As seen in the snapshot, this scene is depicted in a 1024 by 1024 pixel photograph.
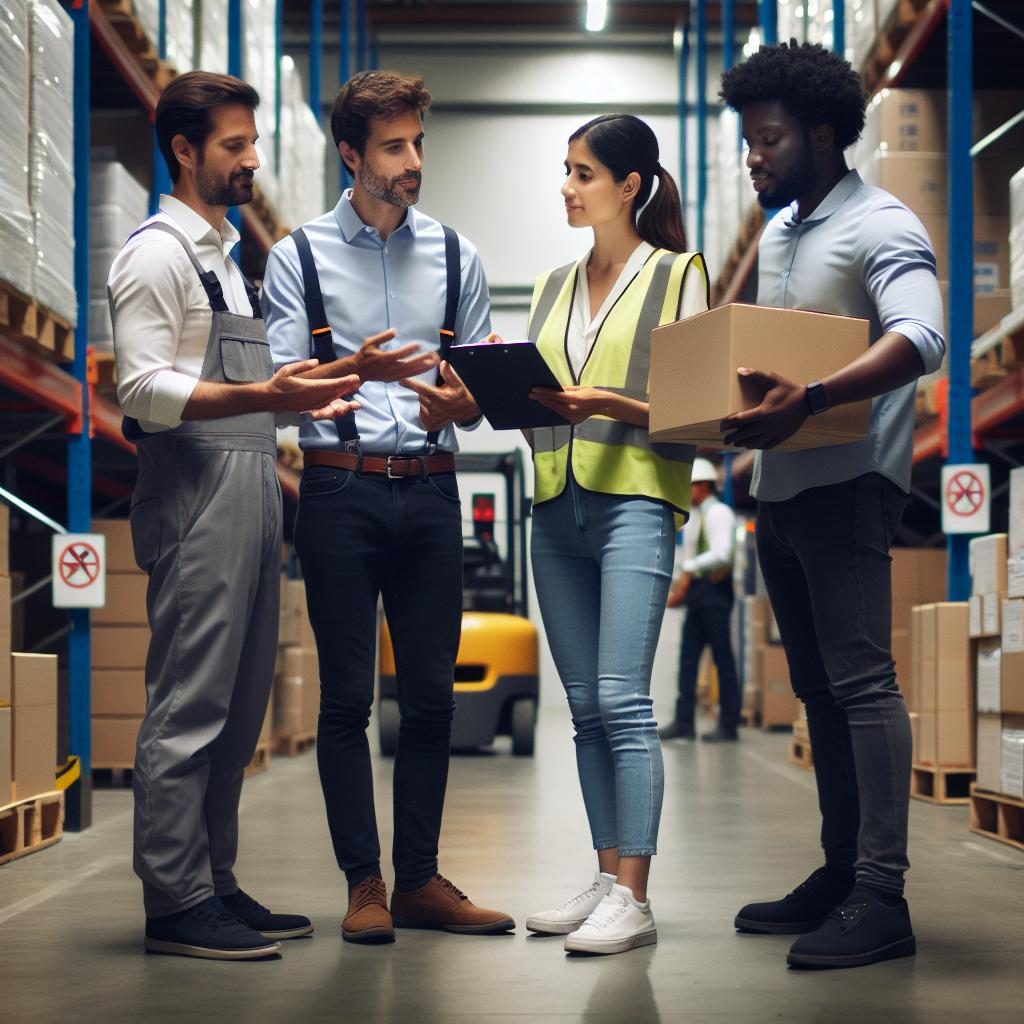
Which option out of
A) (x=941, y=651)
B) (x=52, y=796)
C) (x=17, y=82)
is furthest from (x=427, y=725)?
(x=941, y=651)

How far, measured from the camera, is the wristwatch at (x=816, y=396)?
9.91 feet

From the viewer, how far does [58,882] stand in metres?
4.64

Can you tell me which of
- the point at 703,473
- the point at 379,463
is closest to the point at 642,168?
the point at 379,463

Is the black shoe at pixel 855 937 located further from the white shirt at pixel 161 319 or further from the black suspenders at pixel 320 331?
the white shirt at pixel 161 319

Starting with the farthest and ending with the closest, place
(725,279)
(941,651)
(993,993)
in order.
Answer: (725,279) → (941,651) → (993,993)

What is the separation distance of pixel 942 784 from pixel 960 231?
8.01 feet

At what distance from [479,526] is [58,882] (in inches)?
246


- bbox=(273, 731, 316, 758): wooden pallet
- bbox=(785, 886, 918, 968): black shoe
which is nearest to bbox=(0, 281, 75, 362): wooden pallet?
bbox=(785, 886, 918, 968): black shoe

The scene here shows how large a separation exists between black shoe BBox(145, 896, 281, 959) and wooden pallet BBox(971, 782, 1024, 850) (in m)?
3.06

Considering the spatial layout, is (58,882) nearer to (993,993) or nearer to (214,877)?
(214,877)

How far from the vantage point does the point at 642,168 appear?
3.53 m

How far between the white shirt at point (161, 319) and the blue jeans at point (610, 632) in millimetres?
879

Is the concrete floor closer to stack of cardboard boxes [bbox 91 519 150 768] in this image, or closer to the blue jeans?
the blue jeans

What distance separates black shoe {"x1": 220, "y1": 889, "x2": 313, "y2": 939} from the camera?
3.52 meters
